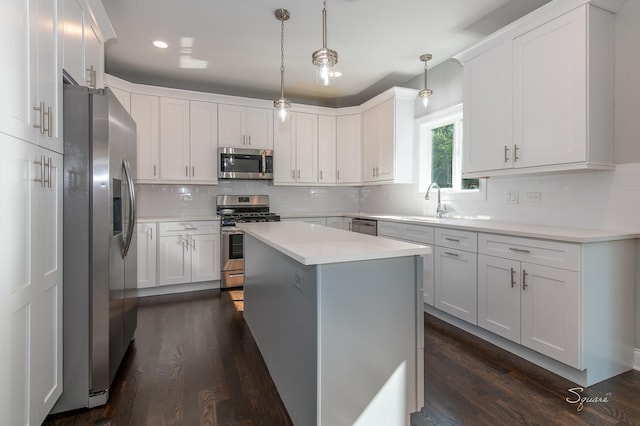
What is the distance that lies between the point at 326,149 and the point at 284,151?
0.67 meters

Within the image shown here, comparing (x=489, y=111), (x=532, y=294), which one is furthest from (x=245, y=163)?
(x=532, y=294)

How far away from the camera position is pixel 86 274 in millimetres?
1789

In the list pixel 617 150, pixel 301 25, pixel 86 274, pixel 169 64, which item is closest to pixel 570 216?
pixel 617 150

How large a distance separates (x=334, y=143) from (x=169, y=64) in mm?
2442

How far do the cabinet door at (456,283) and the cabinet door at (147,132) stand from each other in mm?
3470

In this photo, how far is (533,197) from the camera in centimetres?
283

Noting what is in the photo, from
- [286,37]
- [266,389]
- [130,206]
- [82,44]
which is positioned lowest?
[266,389]

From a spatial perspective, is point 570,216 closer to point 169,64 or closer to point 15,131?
point 15,131

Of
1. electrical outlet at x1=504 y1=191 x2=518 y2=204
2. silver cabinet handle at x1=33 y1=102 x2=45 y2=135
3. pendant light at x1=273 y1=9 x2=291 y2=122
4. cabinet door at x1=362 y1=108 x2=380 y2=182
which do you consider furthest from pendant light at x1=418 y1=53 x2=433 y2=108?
silver cabinet handle at x1=33 y1=102 x2=45 y2=135

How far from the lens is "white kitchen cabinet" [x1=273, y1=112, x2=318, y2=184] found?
4.81 m

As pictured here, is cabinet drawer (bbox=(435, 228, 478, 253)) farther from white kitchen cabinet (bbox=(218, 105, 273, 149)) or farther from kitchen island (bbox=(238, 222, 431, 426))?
white kitchen cabinet (bbox=(218, 105, 273, 149))

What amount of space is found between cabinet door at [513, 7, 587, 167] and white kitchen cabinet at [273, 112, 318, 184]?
2907mm

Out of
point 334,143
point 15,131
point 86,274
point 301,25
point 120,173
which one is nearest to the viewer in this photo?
point 15,131

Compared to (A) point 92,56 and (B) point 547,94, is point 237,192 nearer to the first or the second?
(A) point 92,56
